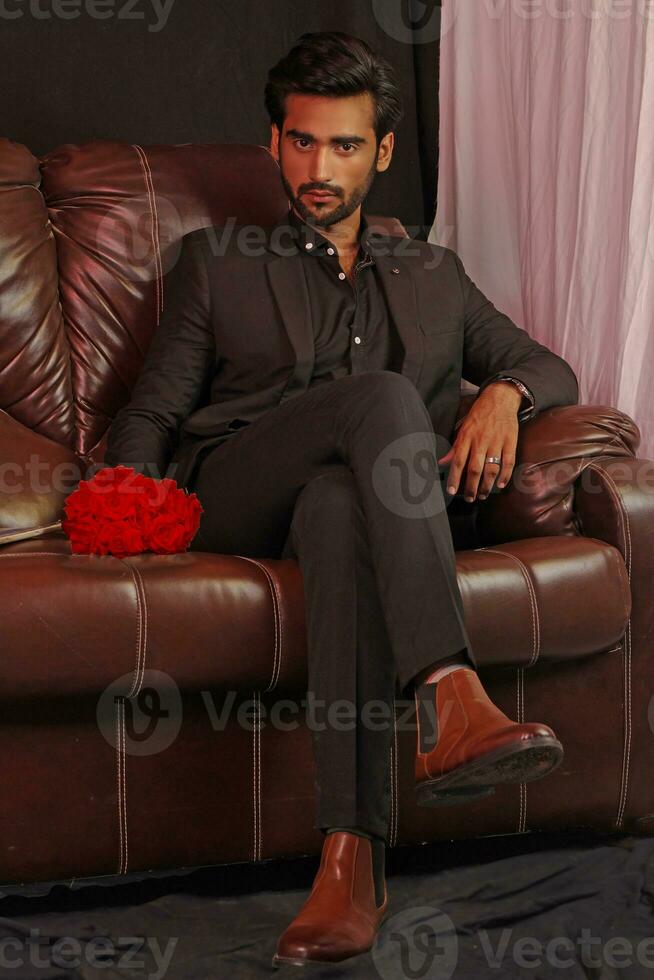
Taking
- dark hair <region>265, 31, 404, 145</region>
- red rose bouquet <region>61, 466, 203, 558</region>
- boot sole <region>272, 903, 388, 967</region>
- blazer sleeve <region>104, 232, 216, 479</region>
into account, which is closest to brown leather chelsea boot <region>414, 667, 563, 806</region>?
boot sole <region>272, 903, 388, 967</region>

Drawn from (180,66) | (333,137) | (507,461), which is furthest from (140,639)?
(180,66)

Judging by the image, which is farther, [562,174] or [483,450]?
[562,174]

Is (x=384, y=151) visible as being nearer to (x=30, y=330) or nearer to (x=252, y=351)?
(x=252, y=351)

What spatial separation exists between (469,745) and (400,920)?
0.33m

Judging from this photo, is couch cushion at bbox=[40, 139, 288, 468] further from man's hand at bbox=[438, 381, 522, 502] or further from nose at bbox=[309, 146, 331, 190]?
man's hand at bbox=[438, 381, 522, 502]

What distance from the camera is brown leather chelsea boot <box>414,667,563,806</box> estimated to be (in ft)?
4.49

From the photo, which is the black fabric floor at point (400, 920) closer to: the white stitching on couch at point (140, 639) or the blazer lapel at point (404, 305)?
the white stitching on couch at point (140, 639)

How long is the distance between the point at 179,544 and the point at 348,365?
0.58m

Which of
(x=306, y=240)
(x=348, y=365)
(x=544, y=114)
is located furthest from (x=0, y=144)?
(x=544, y=114)

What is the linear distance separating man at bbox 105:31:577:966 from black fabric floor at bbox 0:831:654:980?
10cm

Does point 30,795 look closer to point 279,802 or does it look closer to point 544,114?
point 279,802

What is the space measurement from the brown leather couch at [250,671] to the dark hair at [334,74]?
628mm

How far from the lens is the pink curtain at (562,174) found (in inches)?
89.1

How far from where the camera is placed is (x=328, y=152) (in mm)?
2162
